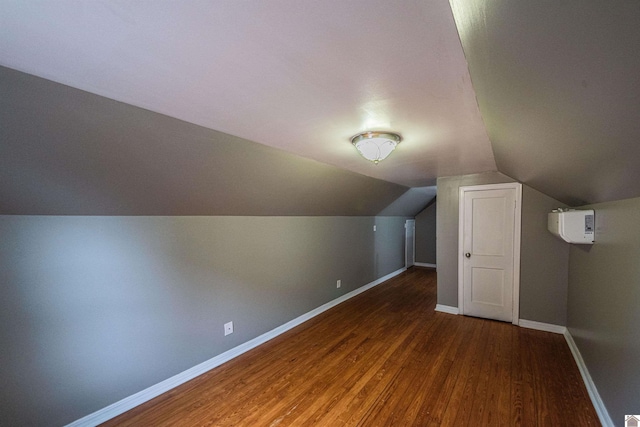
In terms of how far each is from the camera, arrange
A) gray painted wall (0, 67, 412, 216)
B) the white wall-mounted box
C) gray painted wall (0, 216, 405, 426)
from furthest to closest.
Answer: the white wall-mounted box → gray painted wall (0, 216, 405, 426) → gray painted wall (0, 67, 412, 216)

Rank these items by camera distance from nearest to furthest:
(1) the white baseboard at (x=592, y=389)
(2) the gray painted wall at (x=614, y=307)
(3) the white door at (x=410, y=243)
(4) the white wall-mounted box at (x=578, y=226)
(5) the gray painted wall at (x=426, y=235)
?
(2) the gray painted wall at (x=614, y=307), (1) the white baseboard at (x=592, y=389), (4) the white wall-mounted box at (x=578, y=226), (3) the white door at (x=410, y=243), (5) the gray painted wall at (x=426, y=235)

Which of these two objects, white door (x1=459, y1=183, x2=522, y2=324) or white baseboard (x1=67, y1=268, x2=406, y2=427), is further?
white door (x1=459, y1=183, x2=522, y2=324)

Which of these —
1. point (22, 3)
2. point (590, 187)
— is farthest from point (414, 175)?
point (22, 3)

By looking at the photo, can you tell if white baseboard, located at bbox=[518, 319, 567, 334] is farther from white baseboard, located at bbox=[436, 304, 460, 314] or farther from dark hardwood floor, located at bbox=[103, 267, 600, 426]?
white baseboard, located at bbox=[436, 304, 460, 314]

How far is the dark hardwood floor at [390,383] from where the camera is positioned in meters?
1.97

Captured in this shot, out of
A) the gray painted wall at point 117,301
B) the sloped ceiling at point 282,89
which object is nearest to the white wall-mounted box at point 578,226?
the sloped ceiling at point 282,89

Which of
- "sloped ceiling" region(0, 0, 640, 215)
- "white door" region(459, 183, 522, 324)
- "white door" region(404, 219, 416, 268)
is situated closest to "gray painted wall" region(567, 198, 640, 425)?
"sloped ceiling" region(0, 0, 640, 215)

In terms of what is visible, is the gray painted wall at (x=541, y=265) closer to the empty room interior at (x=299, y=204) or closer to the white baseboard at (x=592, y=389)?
the empty room interior at (x=299, y=204)

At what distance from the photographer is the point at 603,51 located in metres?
0.58

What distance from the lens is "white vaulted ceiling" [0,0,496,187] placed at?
766mm

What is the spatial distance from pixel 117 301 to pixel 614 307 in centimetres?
354

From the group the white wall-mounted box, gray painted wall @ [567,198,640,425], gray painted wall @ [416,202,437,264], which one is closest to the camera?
gray painted wall @ [567,198,640,425]

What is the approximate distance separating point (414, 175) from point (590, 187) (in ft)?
6.31

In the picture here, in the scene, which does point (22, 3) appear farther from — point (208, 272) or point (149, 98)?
point (208, 272)
